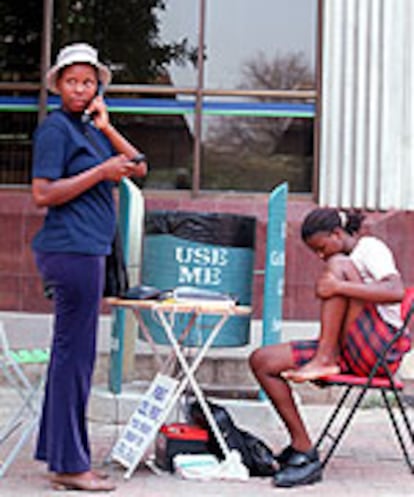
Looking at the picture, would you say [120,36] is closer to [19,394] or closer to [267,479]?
[19,394]

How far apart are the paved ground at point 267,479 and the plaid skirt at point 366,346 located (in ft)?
1.95

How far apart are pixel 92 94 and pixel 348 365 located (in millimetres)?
1931

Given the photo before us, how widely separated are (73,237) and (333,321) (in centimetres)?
143

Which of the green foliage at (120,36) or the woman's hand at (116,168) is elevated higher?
the green foliage at (120,36)

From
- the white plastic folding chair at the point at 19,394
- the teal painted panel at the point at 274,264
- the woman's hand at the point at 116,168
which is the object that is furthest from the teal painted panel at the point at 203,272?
the woman's hand at the point at 116,168

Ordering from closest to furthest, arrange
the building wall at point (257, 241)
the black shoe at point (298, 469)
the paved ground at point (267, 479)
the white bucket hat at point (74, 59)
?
the white bucket hat at point (74, 59), the paved ground at point (267, 479), the black shoe at point (298, 469), the building wall at point (257, 241)

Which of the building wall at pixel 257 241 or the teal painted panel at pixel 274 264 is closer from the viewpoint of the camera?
the teal painted panel at pixel 274 264

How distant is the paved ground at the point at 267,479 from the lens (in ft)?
16.0

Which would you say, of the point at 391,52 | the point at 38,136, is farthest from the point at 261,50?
the point at 38,136

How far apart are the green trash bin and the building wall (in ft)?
9.34

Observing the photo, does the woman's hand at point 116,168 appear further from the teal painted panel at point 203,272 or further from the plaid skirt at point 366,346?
the teal painted panel at point 203,272

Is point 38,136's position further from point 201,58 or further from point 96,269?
point 201,58

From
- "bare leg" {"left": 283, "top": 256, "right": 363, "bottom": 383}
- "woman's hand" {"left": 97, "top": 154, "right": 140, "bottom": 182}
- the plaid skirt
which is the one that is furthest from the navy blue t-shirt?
the plaid skirt

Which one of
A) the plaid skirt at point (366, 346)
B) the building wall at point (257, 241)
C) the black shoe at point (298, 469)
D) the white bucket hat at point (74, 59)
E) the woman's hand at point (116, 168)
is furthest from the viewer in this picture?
the building wall at point (257, 241)
